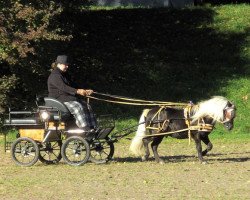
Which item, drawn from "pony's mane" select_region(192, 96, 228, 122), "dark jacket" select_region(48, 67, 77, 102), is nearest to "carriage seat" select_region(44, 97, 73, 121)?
"dark jacket" select_region(48, 67, 77, 102)

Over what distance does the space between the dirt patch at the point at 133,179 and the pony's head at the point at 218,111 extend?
A: 3.24ft

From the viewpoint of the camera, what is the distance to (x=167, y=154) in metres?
19.0

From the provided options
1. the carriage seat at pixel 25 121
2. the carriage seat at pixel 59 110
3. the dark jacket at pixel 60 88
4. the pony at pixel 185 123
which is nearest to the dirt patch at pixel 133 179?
the pony at pixel 185 123

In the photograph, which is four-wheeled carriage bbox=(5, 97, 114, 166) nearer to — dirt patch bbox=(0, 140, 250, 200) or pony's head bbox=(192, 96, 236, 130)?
dirt patch bbox=(0, 140, 250, 200)

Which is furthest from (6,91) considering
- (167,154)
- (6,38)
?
(167,154)

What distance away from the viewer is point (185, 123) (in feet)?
54.8

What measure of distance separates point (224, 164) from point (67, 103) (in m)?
3.71

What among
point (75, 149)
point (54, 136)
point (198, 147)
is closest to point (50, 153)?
point (54, 136)

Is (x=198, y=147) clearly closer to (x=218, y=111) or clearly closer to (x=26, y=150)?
(x=218, y=111)

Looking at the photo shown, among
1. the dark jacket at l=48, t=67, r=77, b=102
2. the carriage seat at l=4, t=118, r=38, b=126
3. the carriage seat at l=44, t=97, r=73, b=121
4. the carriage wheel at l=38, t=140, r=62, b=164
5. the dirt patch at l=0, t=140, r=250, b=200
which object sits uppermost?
the dark jacket at l=48, t=67, r=77, b=102

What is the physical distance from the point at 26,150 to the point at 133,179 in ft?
11.1

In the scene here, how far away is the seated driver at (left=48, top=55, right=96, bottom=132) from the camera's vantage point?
52.6 ft

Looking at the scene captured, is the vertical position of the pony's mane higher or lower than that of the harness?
higher

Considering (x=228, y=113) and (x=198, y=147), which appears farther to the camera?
(x=198, y=147)
